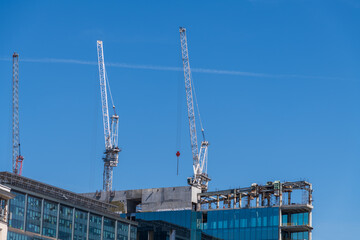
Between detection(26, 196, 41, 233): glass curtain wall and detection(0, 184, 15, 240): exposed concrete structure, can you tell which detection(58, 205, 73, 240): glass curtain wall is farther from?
detection(0, 184, 15, 240): exposed concrete structure

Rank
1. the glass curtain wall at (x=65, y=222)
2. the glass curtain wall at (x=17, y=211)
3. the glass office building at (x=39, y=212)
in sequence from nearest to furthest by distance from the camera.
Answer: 1. the glass curtain wall at (x=17, y=211)
2. the glass office building at (x=39, y=212)
3. the glass curtain wall at (x=65, y=222)

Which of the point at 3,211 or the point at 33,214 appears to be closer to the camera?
the point at 3,211

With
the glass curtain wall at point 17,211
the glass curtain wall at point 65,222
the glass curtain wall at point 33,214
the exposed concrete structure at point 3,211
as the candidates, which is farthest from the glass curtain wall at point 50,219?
the exposed concrete structure at point 3,211

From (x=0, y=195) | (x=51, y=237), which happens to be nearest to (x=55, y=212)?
(x=51, y=237)

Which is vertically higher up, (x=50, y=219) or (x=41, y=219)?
(x=50, y=219)

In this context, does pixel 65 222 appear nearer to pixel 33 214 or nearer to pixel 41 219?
pixel 41 219

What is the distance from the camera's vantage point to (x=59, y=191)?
7864 inches

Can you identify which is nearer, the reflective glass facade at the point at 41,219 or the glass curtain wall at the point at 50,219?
the reflective glass facade at the point at 41,219

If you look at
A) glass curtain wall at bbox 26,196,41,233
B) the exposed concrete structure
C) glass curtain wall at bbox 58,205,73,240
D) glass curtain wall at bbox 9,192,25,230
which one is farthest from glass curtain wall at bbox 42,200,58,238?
the exposed concrete structure

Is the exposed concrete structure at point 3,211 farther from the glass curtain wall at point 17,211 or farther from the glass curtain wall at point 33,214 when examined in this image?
the glass curtain wall at point 33,214

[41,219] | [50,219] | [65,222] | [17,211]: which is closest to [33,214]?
[41,219]

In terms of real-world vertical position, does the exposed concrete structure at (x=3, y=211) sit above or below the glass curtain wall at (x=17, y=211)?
below

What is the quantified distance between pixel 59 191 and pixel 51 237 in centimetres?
1421

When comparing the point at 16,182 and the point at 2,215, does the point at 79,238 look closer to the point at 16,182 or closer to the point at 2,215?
the point at 16,182
